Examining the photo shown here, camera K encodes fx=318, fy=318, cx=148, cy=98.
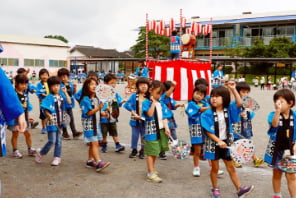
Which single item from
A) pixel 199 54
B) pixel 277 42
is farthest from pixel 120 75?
pixel 277 42

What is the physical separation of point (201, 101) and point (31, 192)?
2433 mm

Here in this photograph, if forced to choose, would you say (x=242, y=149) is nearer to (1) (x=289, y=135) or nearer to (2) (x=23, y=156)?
(1) (x=289, y=135)

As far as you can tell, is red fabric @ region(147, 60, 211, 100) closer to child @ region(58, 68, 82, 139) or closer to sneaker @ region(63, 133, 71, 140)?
child @ region(58, 68, 82, 139)

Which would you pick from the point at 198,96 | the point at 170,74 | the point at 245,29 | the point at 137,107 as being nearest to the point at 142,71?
the point at 170,74

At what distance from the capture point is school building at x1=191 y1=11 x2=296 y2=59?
29.0 meters

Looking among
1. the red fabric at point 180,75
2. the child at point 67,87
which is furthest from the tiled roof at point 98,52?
the child at point 67,87

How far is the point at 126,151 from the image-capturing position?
5.48 m

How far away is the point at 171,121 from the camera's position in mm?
5051

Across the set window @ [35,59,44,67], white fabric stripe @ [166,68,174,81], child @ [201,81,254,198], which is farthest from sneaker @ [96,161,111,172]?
window @ [35,59,44,67]

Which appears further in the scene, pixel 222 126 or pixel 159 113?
pixel 159 113

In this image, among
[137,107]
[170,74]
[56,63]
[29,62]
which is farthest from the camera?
[56,63]

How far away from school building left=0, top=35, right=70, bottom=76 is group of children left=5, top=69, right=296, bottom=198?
89.1 ft

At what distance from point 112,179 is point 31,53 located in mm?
30899

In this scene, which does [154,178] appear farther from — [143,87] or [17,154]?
[17,154]
